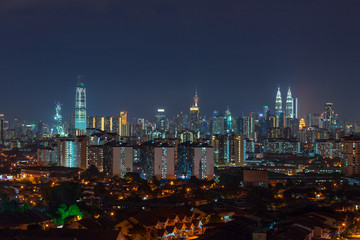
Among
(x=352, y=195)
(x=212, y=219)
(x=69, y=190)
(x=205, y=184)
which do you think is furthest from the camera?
(x=205, y=184)

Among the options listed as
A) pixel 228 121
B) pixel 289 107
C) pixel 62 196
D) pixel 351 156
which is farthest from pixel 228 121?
pixel 62 196

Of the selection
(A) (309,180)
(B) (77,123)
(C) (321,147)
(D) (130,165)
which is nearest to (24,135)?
(B) (77,123)

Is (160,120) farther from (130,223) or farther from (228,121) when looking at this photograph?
(130,223)

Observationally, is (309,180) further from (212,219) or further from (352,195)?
(212,219)

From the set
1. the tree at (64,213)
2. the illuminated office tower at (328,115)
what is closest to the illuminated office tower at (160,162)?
the tree at (64,213)

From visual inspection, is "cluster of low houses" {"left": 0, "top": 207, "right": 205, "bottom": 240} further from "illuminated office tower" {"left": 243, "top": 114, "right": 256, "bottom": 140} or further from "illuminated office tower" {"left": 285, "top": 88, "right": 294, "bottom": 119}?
"illuminated office tower" {"left": 285, "top": 88, "right": 294, "bottom": 119}

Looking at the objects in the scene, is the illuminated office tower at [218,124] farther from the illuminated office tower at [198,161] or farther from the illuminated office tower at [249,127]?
the illuminated office tower at [198,161]

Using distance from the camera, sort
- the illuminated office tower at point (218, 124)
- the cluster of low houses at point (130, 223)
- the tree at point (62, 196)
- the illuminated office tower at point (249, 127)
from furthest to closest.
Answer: the illuminated office tower at point (218, 124)
the illuminated office tower at point (249, 127)
the tree at point (62, 196)
the cluster of low houses at point (130, 223)

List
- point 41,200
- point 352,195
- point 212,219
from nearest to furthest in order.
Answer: point 212,219 → point 41,200 → point 352,195
